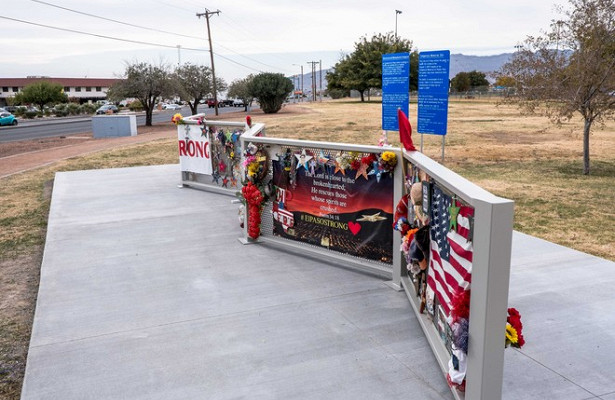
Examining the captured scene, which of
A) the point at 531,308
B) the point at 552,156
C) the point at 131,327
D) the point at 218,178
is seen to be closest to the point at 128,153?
the point at 218,178

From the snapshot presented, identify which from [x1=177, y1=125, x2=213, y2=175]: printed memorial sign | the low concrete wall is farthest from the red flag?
the low concrete wall

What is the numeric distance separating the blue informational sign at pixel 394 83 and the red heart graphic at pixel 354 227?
4983mm

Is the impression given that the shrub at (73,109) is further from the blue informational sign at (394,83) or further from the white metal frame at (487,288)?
the white metal frame at (487,288)

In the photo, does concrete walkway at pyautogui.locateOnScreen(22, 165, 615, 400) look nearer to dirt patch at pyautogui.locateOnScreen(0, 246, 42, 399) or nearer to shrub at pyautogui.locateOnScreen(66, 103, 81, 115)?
dirt patch at pyautogui.locateOnScreen(0, 246, 42, 399)

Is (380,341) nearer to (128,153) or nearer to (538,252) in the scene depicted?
(538,252)

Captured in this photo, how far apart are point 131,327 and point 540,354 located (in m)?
3.70

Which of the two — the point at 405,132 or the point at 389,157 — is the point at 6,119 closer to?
the point at 389,157

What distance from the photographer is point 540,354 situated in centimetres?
465

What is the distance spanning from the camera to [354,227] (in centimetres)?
672

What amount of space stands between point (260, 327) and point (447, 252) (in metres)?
2.08

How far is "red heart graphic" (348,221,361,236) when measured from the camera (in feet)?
21.9

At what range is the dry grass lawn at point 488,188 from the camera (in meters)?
6.40

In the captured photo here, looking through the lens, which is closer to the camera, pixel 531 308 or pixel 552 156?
pixel 531 308

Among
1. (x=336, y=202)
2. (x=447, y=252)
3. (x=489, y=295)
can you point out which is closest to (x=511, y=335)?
(x=489, y=295)
